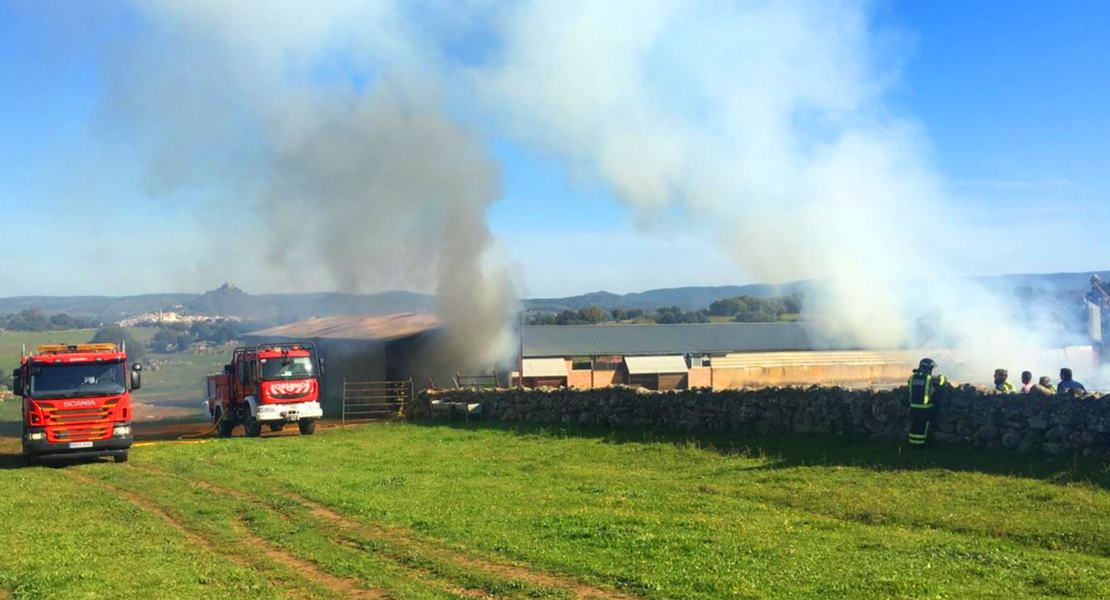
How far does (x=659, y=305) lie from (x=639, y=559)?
116m

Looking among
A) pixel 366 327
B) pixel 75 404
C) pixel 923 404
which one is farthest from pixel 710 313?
pixel 923 404

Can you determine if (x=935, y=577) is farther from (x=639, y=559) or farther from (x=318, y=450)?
(x=318, y=450)

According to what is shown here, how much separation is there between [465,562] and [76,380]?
1680cm

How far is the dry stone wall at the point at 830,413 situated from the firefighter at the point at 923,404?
0.23 m

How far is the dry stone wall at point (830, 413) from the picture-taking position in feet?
47.7

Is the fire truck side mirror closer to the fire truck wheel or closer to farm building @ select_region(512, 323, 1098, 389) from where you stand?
the fire truck wheel

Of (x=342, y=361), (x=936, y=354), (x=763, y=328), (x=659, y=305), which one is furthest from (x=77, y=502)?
(x=659, y=305)

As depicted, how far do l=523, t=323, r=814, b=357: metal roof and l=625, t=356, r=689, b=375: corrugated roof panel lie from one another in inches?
23.4

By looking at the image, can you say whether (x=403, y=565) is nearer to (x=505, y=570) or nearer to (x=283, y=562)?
(x=505, y=570)

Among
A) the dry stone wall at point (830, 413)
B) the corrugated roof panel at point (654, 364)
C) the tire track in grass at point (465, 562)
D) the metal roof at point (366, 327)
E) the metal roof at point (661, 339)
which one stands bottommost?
the tire track in grass at point (465, 562)

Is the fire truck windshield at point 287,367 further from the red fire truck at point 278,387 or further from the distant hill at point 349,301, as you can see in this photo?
the distant hill at point 349,301

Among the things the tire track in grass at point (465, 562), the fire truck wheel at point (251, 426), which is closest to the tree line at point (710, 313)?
the fire truck wheel at point (251, 426)

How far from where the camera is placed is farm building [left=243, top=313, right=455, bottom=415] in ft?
138

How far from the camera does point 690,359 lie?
48.9 metres
